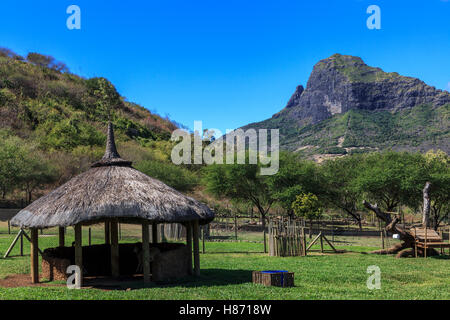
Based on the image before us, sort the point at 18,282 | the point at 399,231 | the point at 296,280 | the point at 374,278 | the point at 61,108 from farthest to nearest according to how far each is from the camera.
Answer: the point at 61,108 → the point at 399,231 → the point at 374,278 → the point at 296,280 → the point at 18,282

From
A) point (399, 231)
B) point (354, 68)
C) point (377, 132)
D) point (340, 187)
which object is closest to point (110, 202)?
point (399, 231)

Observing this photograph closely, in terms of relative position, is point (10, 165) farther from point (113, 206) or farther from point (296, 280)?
point (296, 280)

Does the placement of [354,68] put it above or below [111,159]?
above

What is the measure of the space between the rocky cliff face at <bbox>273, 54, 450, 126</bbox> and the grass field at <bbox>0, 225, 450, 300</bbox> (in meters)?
130

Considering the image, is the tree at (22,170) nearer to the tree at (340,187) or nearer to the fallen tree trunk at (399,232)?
the tree at (340,187)

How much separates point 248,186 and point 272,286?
36.1 meters

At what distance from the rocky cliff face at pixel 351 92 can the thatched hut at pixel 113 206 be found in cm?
13763

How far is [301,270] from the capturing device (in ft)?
Answer: 55.5

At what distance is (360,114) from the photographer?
14725 cm

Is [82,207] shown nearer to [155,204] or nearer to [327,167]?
[155,204]

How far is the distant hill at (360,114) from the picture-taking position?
4813 inches

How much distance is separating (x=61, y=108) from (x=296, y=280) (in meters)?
68.7

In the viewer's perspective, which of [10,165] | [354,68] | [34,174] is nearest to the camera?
[10,165]
